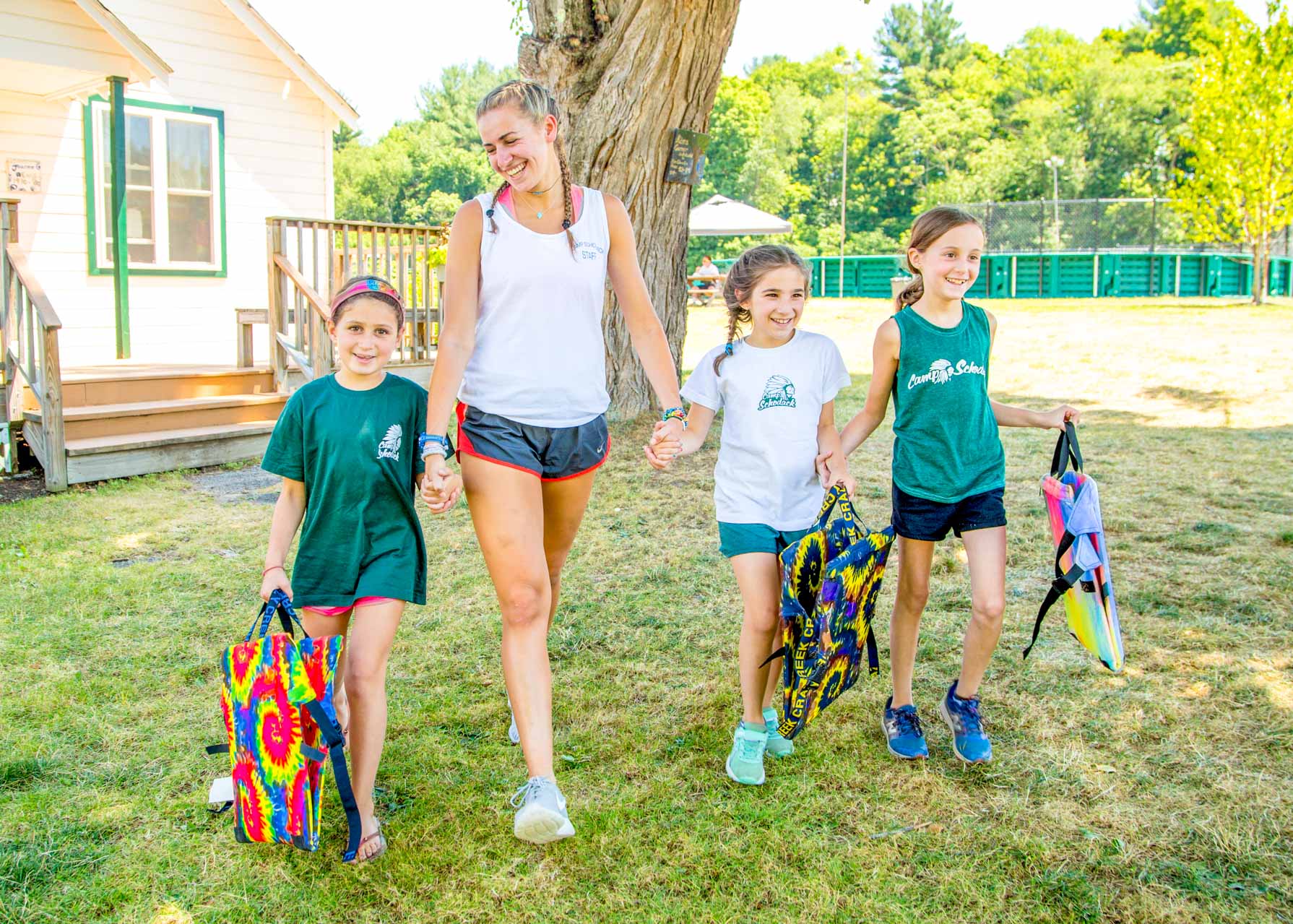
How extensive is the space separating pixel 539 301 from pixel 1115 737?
2.36 meters

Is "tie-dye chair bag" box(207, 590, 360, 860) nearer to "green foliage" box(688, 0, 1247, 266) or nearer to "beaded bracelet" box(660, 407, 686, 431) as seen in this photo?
"beaded bracelet" box(660, 407, 686, 431)

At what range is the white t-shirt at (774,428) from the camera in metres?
3.37

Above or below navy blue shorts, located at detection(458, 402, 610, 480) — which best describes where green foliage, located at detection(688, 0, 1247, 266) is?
above

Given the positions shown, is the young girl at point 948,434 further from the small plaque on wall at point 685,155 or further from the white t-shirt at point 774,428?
the small plaque on wall at point 685,155

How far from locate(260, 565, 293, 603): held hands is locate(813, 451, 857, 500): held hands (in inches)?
62.4

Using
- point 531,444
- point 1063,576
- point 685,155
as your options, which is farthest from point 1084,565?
point 685,155

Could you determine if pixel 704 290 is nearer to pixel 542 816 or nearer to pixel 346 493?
pixel 346 493

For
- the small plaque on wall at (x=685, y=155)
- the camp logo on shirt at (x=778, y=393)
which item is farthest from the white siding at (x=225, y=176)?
the camp logo on shirt at (x=778, y=393)

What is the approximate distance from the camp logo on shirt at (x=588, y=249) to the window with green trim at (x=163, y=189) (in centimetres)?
914

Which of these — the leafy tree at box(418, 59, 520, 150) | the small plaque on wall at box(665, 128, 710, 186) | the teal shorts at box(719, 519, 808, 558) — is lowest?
the teal shorts at box(719, 519, 808, 558)

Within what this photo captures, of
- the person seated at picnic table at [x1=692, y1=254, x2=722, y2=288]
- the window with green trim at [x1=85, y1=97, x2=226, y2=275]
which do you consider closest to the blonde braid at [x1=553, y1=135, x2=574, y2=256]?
the window with green trim at [x1=85, y1=97, x2=226, y2=275]

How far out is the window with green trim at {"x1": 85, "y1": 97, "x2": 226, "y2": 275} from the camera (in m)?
10.7

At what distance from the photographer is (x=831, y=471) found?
11.0 feet

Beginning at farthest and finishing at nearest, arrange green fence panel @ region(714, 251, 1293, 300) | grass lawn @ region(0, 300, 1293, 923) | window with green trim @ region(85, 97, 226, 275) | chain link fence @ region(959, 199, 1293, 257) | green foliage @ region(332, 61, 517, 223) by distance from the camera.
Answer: green foliage @ region(332, 61, 517, 223) → chain link fence @ region(959, 199, 1293, 257) → green fence panel @ region(714, 251, 1293, 300) → window with green trim @ region(85, 97, 226, 275) → grass lawn @ region(0, 300, 1293, 923)
